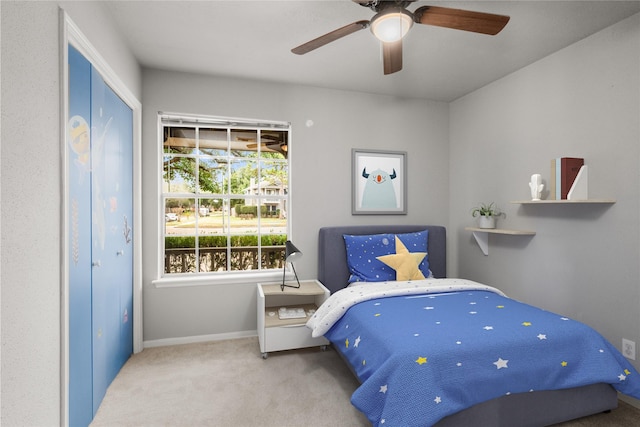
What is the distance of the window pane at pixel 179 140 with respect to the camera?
3.23 metres

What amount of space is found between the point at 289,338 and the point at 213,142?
6.80 feet

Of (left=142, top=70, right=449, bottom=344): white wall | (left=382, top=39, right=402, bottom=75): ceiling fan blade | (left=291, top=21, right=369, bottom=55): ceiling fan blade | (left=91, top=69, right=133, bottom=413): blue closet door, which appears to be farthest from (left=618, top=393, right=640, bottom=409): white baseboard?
(left=91, top=69, right=133, bottom=413): blue closet door

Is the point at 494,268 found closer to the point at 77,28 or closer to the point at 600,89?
the point at 600,89

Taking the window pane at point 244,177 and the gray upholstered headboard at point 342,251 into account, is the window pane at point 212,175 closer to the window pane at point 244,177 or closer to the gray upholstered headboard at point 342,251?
the window pane at point 244,177

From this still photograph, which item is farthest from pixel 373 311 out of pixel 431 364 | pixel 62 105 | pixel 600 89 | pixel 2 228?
pixel 600 89

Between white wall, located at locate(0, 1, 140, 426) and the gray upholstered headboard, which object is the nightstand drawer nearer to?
the gray upholstered headboard

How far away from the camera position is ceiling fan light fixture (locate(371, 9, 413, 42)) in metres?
1.64

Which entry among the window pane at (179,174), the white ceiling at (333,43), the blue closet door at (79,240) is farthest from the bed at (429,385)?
the white ceiling at (333,43)

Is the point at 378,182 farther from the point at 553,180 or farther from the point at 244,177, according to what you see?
the point at 553,180

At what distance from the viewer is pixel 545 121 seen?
9.04 ft

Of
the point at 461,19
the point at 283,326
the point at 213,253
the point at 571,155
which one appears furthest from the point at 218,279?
the point at 571,155

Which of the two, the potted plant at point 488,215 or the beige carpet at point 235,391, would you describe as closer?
the beige carpet at point 235,391

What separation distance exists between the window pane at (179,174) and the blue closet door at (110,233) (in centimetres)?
45

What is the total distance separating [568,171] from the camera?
241cm
